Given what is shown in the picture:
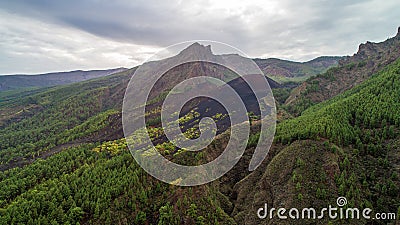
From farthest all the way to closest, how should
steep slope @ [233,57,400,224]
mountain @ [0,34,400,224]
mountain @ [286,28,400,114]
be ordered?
mountain @ [286,28,400,114] → mountain @ [0,34,400,224] → steep slope @ [233,57,400,224]

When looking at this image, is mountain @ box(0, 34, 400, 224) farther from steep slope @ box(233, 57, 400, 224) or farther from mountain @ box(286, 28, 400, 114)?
mountain @ box(286, 28, 400, 114)

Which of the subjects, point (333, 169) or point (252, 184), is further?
point (252, 184)

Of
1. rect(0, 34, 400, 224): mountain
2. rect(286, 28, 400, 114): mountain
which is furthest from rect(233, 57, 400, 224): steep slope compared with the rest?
rect(286, 28, 400, 114): mountain

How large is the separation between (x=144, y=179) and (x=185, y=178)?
8483mm

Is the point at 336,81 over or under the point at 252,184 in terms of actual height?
over

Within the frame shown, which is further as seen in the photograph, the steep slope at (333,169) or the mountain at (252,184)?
the mountain at (252,184)

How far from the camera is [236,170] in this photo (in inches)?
2247

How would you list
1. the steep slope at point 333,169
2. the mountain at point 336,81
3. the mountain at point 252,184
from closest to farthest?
the steep slope at point 333,169
the mountain at point 252,184
the mountain at point 336,81

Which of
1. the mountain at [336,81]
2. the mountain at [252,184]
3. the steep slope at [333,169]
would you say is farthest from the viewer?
the mountain at [336,81]

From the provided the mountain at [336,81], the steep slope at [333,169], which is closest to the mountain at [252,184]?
the steep slope at [333,169]

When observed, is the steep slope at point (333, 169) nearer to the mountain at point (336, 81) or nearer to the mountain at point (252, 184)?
the mountain at point (252, 184)

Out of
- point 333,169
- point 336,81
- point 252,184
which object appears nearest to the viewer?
point 333,169

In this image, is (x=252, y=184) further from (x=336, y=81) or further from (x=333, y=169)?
(x=336, y=81)

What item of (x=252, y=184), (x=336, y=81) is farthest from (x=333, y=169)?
(x=336, y=81)
